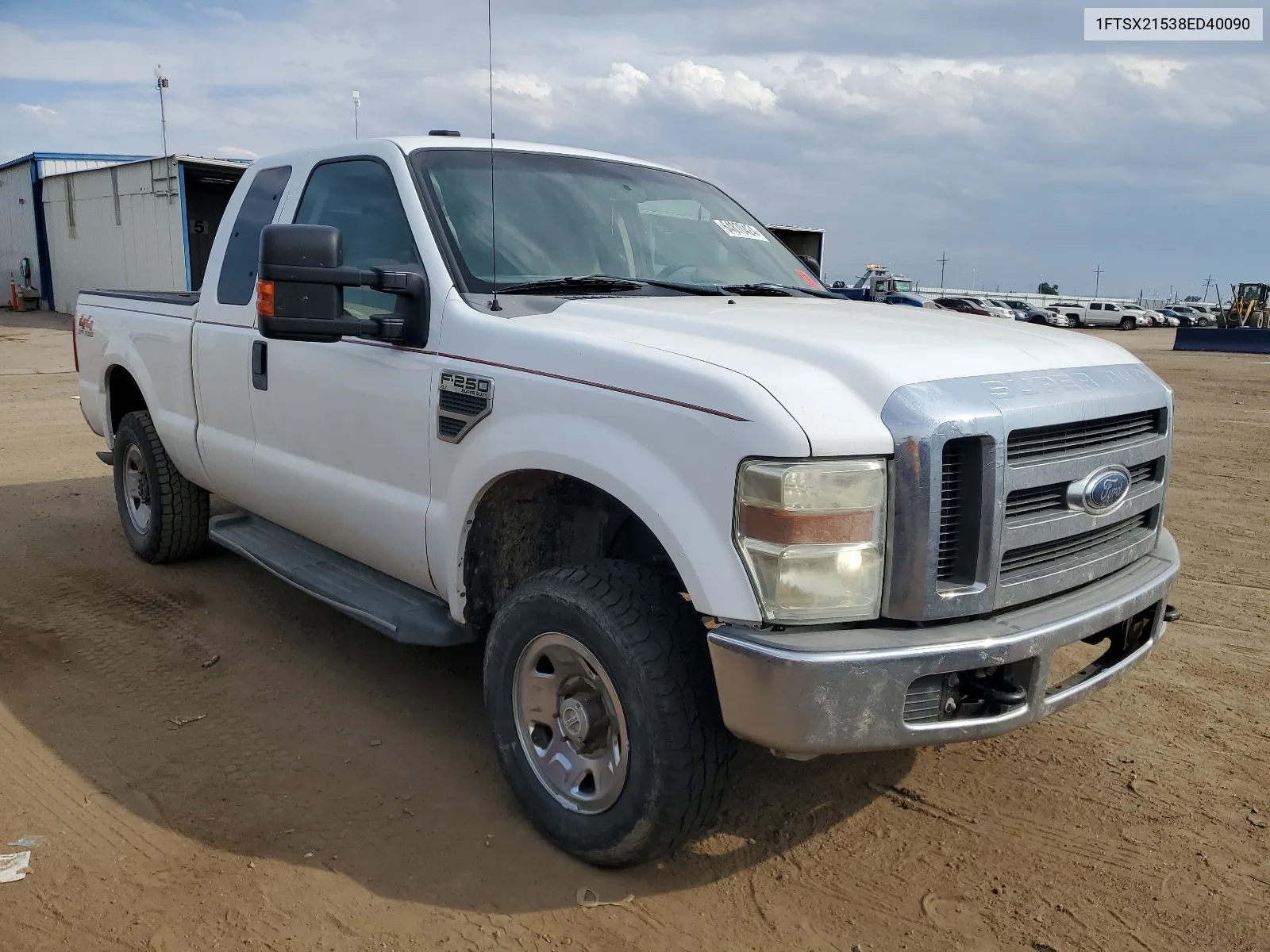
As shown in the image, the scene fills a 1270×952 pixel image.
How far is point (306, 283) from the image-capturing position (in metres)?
2.92

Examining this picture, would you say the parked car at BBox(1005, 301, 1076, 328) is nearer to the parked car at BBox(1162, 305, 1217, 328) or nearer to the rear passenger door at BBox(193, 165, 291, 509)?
the parked car at BBox(1162, 305, 1217, 328)

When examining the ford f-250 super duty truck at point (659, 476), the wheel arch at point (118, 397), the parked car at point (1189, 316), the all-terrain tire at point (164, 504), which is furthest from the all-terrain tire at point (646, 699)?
the parked car at point (1189, 316)

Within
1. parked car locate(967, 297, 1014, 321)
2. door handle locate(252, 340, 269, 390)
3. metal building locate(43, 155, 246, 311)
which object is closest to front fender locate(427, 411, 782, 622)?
door handle locate(252, 340, 269, 390)

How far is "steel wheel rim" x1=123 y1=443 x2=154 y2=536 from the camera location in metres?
5.46

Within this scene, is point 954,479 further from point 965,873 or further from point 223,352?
point 223,352

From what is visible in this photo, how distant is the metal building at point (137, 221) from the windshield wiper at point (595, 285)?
35.2 feet

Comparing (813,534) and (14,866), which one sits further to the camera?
(14,866)

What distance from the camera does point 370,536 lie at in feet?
11.9

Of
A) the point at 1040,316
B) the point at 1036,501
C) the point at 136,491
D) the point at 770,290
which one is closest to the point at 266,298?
the point at 770,290

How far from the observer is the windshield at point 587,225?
11.3 ft

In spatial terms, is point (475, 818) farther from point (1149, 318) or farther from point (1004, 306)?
point (1149, 318)

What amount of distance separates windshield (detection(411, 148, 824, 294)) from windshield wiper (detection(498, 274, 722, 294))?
26 mm

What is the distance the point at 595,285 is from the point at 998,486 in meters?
1.56

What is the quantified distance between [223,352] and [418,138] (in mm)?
1337
